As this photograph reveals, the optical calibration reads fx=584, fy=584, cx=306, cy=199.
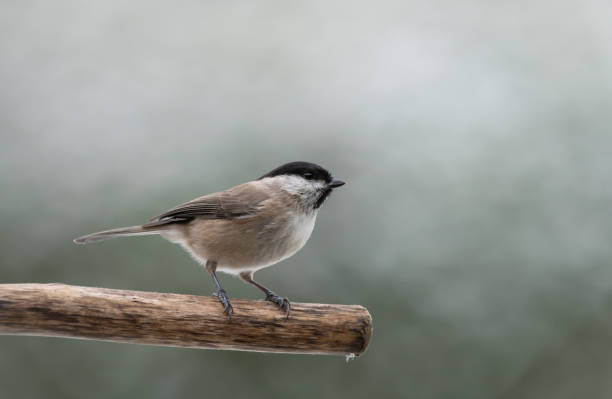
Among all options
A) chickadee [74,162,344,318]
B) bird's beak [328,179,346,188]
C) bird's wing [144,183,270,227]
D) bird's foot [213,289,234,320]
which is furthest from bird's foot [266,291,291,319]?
bird's beak [328,179,346,188]

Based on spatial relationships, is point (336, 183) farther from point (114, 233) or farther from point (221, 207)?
point (114, 233)

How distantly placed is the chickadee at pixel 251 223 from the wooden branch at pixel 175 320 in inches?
3.9

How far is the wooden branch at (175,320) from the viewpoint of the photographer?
1.90m

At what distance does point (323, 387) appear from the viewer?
3254 mm

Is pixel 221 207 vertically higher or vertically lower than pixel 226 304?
higher

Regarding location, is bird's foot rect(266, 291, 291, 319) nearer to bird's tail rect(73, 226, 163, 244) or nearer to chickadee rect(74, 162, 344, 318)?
chickadee rect(74, 162, 344, 318)

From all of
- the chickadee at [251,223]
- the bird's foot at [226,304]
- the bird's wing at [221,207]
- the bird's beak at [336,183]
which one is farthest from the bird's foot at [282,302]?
the bird's beak at [336,183]

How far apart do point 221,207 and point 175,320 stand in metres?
0.55

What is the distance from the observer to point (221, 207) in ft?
7.89

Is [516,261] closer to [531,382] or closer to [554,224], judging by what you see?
[554,224]

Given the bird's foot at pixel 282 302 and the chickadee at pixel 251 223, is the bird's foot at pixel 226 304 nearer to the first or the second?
the chickadee at pixel 251 223

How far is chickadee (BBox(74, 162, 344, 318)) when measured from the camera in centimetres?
229

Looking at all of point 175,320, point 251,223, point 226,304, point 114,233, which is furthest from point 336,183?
point 114,233

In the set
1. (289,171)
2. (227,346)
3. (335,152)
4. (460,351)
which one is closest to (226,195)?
(289,171)
